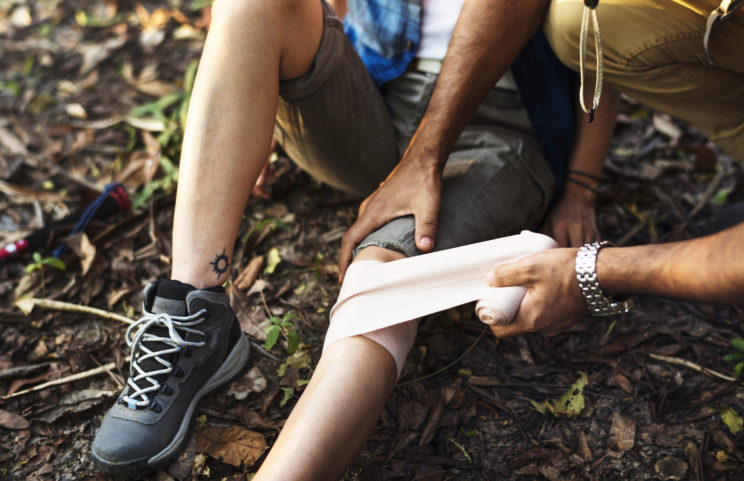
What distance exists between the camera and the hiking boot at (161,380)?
1.51m

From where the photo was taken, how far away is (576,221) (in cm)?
204

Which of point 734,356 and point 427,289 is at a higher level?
point 427,289

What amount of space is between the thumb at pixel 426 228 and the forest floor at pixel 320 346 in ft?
1.50

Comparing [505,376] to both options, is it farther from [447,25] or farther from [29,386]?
[29,386]

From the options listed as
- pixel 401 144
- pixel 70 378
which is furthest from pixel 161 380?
pixel 401 144

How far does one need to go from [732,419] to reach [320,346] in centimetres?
122

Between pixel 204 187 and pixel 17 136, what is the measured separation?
1.96 m

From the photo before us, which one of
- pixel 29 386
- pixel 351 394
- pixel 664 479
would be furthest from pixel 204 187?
pixel 664 479

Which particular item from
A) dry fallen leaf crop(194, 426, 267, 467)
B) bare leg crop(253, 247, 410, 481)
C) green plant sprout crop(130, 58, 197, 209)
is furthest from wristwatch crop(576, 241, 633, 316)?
green plant sprout crop(130, 58, 197, 209)

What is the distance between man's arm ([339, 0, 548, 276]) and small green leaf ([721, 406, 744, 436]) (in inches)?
40.7

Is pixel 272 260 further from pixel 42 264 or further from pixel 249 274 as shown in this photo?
pixel 42 264

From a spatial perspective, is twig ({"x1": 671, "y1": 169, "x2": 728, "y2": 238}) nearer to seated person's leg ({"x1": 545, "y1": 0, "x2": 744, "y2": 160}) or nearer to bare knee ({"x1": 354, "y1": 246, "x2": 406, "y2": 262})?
seated person's leg ({"x1": 545, "y1": 0, "x2": 744, "y2": 160})

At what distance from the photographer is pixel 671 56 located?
1656mm

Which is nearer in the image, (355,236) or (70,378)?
(355,236)
